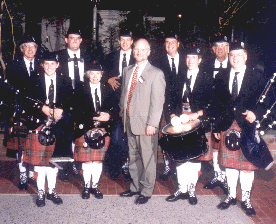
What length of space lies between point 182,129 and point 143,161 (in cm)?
82

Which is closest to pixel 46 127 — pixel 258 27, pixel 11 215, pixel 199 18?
pixel 11 215

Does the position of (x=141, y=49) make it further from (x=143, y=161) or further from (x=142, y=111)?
(x=143, y=161)

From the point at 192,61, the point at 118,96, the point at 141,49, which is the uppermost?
the point at 141,49

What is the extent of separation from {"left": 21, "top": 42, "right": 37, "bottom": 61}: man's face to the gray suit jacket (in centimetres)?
160

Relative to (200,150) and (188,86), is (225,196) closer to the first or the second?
(200,150)

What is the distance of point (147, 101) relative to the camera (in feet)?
13.1

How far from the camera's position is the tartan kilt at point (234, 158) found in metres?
3.79

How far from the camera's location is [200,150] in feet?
11.9

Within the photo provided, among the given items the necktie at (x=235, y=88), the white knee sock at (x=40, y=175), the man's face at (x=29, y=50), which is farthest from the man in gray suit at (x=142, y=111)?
the man's face at (x=29, y=50)

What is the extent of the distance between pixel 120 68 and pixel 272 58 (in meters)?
4.05

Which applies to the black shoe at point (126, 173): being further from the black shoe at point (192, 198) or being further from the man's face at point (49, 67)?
the man's face at point (49, 67)

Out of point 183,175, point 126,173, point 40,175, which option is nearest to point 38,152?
point 40,175

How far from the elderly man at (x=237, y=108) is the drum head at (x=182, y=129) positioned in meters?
0.33

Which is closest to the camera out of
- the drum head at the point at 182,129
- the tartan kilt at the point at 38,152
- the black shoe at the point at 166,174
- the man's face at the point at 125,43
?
the drum head at the point at 182,129
